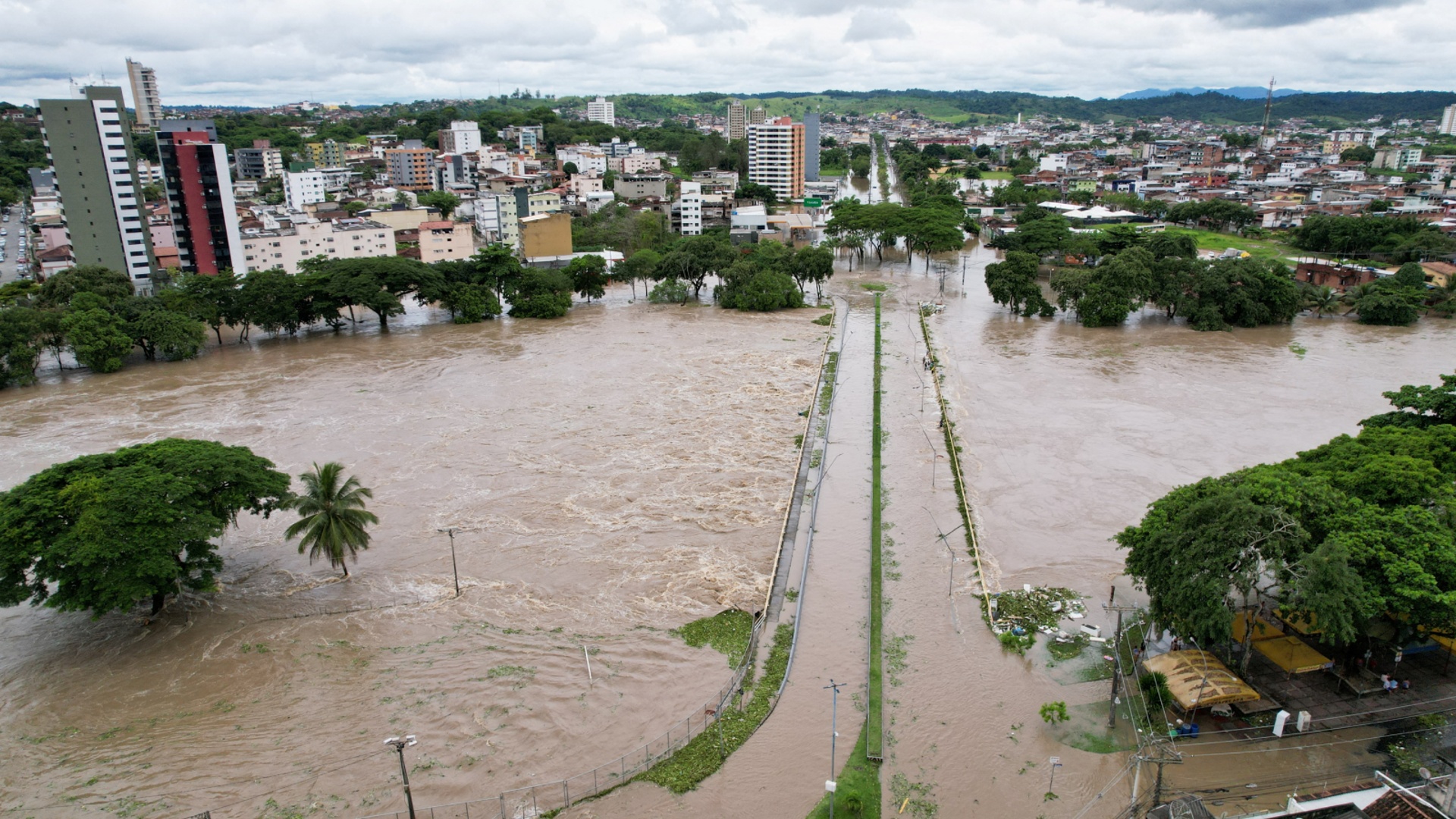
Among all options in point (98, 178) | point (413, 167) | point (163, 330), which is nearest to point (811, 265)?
point (163, 330)

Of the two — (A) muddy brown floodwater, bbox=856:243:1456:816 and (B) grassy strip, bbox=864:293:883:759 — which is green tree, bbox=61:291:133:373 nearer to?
(B) grassy strip, bbox=864:293:883:759

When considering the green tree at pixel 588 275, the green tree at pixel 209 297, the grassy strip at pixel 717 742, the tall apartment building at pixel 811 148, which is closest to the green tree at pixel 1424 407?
the grassy strip at pixel 717 742

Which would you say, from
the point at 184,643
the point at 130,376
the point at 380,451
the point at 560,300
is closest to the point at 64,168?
the point at 130,376

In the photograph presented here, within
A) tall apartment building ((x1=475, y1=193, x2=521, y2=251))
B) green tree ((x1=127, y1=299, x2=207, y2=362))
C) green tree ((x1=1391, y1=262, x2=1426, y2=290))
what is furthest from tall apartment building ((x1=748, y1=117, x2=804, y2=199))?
green tree ((x1=127, y1=299, x2=207, y2=362))

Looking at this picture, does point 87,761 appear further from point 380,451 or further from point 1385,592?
point 1385,592

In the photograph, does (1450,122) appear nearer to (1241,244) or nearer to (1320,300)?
(1241,244)
